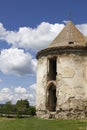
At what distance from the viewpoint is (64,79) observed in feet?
91.2

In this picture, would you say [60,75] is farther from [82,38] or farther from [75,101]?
[82,38]

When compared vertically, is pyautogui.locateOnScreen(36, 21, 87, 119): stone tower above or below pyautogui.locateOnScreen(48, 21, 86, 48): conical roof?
below

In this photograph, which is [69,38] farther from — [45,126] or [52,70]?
[45,126]

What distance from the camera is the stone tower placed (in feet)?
89.5

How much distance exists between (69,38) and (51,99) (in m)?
5.96

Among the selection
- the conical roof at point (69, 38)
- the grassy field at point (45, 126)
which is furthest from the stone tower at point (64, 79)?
the grassy field at point (45, 126)

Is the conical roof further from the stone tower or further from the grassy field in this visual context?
the grassy field

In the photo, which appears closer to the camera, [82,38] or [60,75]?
[60,75]

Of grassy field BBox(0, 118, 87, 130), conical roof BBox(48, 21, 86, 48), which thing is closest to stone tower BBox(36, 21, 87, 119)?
conical roof BBox(48, 21, 86, 48)

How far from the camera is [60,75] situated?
92.2ft

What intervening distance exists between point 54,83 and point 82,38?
519cm

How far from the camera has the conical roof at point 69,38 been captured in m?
28.8

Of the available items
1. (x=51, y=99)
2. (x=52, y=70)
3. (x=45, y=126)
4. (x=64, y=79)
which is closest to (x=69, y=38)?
(x=52, y=70)

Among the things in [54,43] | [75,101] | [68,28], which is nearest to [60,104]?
[75,101]
